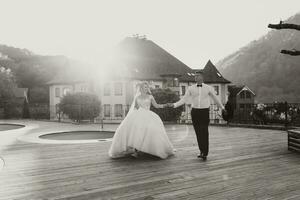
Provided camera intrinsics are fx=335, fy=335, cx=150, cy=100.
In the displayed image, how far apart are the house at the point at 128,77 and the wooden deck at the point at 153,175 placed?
3079cm

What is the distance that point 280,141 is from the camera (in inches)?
361

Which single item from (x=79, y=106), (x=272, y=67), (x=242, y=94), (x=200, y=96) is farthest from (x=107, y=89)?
(x=200, y=96)

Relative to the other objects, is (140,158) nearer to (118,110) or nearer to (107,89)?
(118,110)

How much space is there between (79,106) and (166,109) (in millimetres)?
6849

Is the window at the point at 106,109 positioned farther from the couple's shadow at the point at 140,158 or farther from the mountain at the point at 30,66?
the couple's shadow at the point at 140,158

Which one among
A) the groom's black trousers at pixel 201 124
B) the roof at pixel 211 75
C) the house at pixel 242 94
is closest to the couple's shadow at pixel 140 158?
the groom's black trousers at pixel 201 124

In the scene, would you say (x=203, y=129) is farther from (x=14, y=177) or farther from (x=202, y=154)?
(x=14, y=177)

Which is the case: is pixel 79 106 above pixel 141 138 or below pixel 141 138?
above

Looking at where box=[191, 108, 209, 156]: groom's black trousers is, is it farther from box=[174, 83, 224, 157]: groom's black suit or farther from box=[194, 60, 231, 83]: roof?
box=[194, 60, 231, 83]: roof

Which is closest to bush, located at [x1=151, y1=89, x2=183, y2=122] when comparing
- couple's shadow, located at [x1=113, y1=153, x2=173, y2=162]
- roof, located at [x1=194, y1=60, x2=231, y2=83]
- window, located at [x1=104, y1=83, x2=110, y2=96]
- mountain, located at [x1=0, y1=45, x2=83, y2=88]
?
couple's shadow, located at [x1=113, y1=153, x2=173, y2=162]

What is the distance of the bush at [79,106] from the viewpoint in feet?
74.8

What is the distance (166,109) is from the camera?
19047mm

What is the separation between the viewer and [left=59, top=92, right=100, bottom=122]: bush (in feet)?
74.8

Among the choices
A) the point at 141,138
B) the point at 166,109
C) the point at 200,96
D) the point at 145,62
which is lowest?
the point at 141,138
